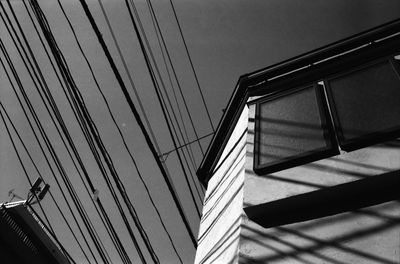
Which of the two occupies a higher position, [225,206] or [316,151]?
[316,151]

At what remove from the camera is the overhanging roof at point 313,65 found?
15.0ft

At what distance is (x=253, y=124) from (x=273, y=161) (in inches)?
39.3

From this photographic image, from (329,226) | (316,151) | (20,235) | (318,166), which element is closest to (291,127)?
(316,151)

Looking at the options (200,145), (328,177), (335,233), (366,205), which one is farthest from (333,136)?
(200,145)

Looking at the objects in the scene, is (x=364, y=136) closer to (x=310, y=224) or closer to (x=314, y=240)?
(x=310, y=224)

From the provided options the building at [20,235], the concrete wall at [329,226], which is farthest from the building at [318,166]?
the building at [20,235]

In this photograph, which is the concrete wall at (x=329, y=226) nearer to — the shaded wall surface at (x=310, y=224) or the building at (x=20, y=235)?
the shaded wall surface at (x=310, y=224)

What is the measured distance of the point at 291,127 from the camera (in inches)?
164

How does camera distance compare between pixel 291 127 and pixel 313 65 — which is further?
pixel 313 65

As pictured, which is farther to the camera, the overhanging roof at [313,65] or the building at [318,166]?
the overhanging roof at [313,65]

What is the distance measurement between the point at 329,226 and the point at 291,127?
1.45 metres

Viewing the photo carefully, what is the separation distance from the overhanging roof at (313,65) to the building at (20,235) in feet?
19.2

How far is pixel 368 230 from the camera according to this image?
285 cm

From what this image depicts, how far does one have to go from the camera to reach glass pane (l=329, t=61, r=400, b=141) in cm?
353
